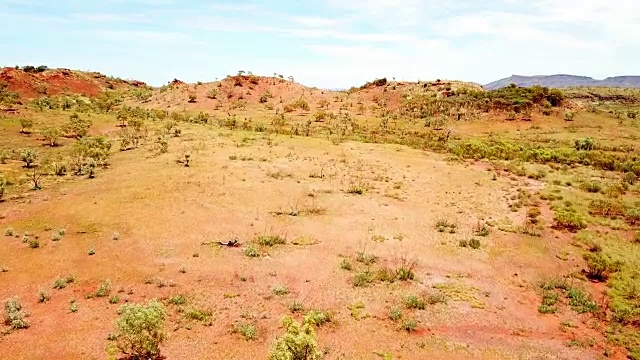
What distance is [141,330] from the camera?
36.2 ft

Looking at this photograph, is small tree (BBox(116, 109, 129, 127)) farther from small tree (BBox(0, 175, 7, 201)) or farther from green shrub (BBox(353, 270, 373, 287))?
green shrub (BBox(353, 270, 373, 287))

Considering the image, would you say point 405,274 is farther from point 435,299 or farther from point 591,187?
point 591,187

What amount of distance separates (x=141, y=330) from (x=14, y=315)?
433 cm

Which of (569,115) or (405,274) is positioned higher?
(569,115)

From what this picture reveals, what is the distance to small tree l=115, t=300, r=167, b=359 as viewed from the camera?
10977 millimetres

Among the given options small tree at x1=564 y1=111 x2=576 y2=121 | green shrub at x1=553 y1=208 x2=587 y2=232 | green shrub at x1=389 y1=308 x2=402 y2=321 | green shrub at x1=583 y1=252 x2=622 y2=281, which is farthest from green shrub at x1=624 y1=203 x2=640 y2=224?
small tree at x1=564 y1=111 x2=576 y2=121

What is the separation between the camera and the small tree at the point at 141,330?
10977 mm

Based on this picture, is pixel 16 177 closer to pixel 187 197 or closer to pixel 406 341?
pixel 187 197

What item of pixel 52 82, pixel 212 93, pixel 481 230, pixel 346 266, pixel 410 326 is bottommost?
pixel 410 326

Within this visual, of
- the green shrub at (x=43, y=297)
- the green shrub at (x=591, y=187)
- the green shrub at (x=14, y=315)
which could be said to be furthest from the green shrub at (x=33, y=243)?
the green shrub at (x=591, y=187)

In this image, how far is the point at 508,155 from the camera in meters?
35.8

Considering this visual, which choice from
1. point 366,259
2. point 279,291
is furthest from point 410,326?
point 366,259

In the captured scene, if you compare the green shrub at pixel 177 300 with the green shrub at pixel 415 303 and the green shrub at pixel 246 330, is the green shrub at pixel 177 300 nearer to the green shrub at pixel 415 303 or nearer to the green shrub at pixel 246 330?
the green shrub at pixel 246 330

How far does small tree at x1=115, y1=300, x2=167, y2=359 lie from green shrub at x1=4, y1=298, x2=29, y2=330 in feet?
10.5
